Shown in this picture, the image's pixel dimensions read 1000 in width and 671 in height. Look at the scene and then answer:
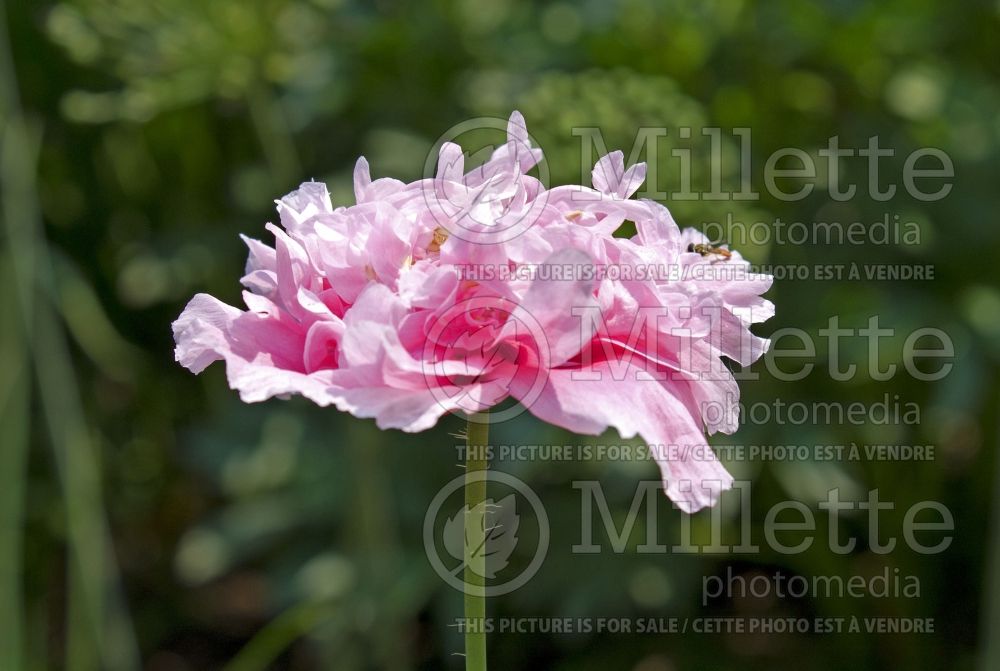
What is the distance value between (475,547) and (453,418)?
43.6 inches

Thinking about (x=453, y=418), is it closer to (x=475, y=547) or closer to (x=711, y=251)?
(x=711, y=251)

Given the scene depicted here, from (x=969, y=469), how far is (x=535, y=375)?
139cm

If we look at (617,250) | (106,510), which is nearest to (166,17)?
(106,510)

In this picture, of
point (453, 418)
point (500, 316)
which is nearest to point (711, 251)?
point (500, 316)

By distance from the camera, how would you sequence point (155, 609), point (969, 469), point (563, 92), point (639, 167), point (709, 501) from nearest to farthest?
1. point (709, 501)
2. point (639, 167)
3. point (563, 92)
4. point (969, 469)
5. point (155, 609)

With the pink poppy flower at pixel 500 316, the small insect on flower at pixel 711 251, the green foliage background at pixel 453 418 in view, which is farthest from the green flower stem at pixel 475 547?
the green foliage background at pixel 453 418

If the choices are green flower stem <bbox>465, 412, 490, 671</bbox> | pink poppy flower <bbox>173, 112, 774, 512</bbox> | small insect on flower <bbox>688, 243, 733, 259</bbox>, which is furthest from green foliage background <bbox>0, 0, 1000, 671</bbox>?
green flower stem <bbox>465, 412, 490, 671</bbox>

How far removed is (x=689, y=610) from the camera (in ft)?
5.21

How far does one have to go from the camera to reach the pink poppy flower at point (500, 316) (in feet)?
1.67

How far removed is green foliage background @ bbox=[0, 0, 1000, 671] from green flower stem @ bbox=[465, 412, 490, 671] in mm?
777

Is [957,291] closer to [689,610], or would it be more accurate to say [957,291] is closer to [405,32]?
[689,610]

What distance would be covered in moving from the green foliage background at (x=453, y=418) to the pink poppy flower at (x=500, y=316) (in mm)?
675

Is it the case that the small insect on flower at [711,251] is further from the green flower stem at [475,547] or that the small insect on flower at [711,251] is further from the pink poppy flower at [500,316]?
the green flower stem at [475,547]

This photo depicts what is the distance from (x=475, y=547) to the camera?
53 cm
